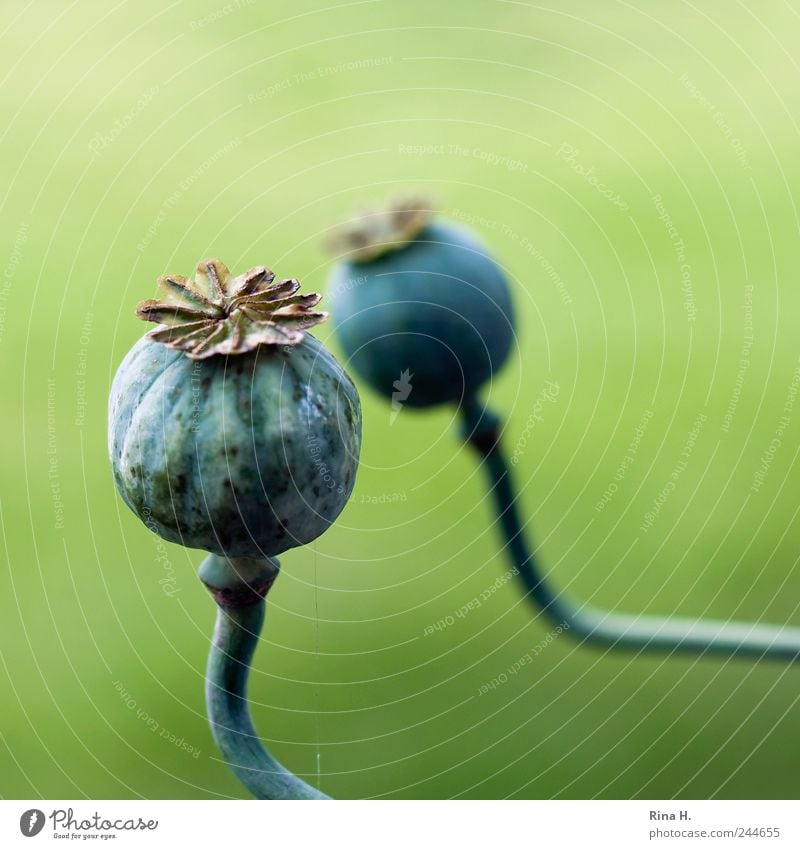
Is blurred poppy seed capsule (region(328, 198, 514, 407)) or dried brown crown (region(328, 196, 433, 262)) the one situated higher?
dried brown crown (region(328, 196, 433, 262))

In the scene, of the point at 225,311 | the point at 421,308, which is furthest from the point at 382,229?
the point at 225,311

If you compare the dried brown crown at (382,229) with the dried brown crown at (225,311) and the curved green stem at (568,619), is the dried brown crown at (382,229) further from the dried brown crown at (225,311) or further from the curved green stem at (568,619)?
the dried brown crown at (225,311)

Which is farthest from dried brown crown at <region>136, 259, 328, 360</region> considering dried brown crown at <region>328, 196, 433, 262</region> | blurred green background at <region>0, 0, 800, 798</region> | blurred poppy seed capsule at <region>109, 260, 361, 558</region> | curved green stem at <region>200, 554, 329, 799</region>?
blurred green background at <region>0, 0, 800, 798</region>

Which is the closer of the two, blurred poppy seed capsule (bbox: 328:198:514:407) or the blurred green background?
blurred poppy seed capsule (bbox: 328:198:514:407)

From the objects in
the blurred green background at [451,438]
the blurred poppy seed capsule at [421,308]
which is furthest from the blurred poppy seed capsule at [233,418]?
the blurred green background at [451,438]

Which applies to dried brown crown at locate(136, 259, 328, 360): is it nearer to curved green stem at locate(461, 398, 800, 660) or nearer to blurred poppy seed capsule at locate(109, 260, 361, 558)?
blurred poppy seed capsule at locate(109, 260, 361, 558)

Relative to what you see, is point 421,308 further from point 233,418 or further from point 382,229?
point 233,418
